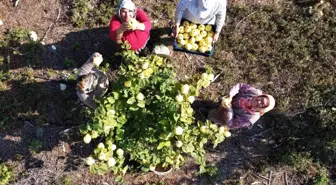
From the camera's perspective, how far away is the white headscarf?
12.7ft

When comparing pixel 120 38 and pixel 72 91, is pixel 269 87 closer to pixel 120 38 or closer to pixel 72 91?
pixel 120 38

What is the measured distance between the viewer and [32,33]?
16.4 feet

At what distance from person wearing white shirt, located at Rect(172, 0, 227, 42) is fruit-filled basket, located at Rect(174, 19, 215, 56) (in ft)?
0.21

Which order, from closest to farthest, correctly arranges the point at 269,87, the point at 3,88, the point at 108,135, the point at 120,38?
the point at 108,135 → the point at 120,38 → the point at 3,88 → the point at 269,87

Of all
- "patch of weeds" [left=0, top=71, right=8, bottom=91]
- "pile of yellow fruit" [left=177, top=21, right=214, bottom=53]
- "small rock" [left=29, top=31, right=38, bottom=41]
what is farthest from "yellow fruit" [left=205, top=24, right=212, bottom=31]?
"patch of weeds" [left=0, top=71, right=8, bottom=91]

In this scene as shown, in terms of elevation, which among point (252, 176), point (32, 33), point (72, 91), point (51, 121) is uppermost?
point (32, 33)

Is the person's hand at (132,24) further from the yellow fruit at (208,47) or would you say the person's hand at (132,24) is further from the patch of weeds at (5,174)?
the patch of weeds at (5,174)

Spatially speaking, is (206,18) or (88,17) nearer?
(206,18)

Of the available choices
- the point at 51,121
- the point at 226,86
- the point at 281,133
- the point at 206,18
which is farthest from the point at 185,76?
the point at 51,121

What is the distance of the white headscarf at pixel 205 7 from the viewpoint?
386cm

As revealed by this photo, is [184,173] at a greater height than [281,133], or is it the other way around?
[281,133]

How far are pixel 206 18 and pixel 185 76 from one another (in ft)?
3.50

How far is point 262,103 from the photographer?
160 inches

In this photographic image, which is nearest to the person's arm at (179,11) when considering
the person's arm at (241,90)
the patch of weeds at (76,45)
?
the person's arm at (241,90)
